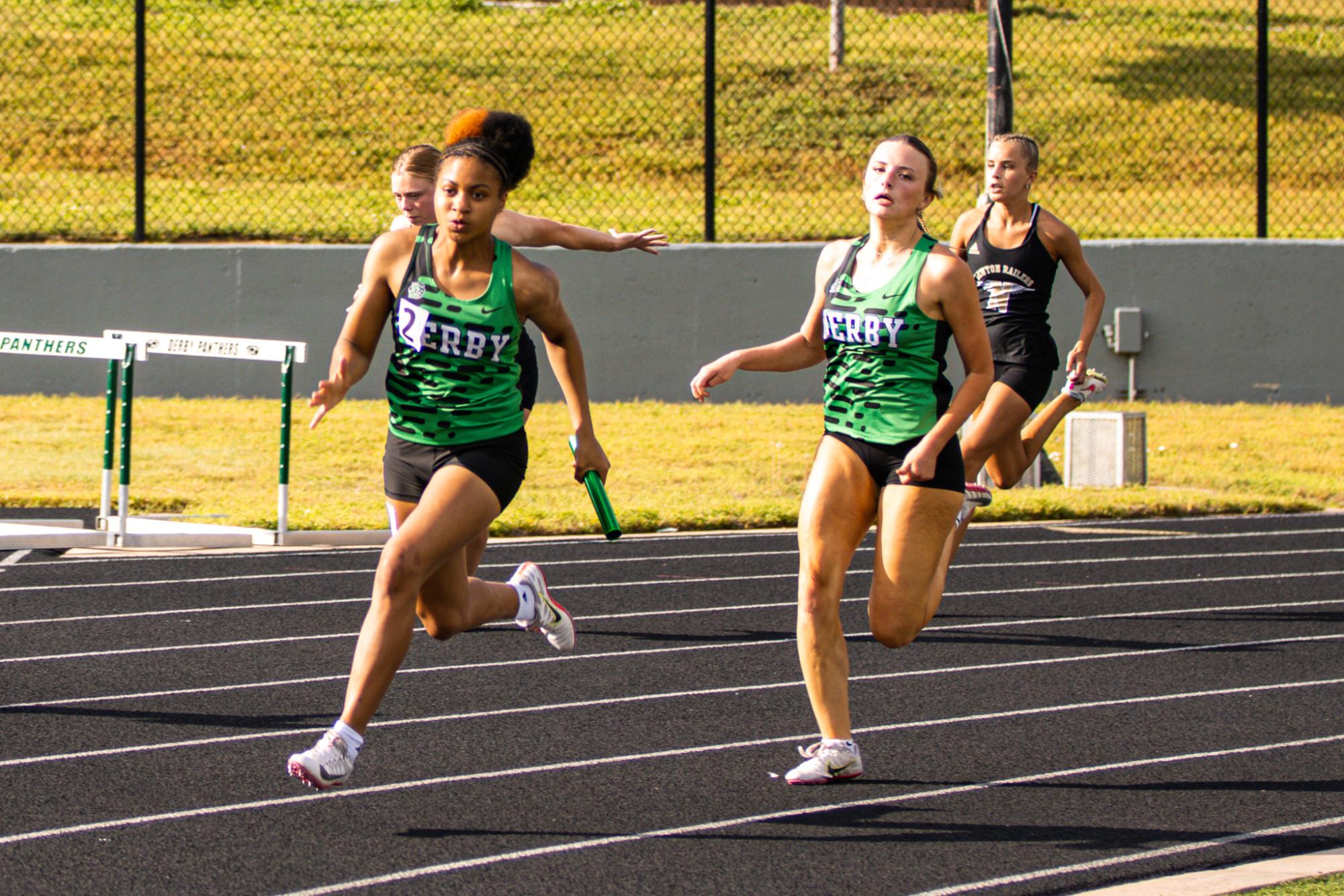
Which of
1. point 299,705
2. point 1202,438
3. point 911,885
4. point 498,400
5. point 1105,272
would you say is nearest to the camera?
point 911,885

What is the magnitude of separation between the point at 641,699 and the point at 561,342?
5.90 ft

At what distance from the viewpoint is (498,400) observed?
5488mm

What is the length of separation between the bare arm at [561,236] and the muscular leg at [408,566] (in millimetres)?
1536

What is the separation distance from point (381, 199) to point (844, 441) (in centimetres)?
1335

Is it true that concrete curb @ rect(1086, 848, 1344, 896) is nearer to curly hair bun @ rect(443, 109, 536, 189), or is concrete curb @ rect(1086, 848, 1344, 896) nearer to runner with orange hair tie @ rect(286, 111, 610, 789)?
runner with orange hair tie @ rect(286, 111, 610, 789)

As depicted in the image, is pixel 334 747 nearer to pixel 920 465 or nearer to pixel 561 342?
pixel 561 342

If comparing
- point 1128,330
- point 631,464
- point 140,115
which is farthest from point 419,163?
point 1128,330

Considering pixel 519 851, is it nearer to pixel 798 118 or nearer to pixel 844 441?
pixel 844 441

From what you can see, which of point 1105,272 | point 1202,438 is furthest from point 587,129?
point 1202,438

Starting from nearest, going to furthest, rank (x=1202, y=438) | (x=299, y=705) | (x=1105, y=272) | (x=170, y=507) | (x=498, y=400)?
(x=498, y=400), (x=299, y=705), (x=170, y=507), (x=1202, y=438), (x=1105, y=272)

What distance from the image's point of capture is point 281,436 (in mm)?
10312

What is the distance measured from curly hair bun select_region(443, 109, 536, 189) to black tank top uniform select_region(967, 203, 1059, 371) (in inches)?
108

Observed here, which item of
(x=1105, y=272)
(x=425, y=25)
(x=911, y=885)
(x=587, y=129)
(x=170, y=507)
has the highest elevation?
(x=425, y=25)

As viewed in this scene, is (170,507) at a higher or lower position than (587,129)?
lower
